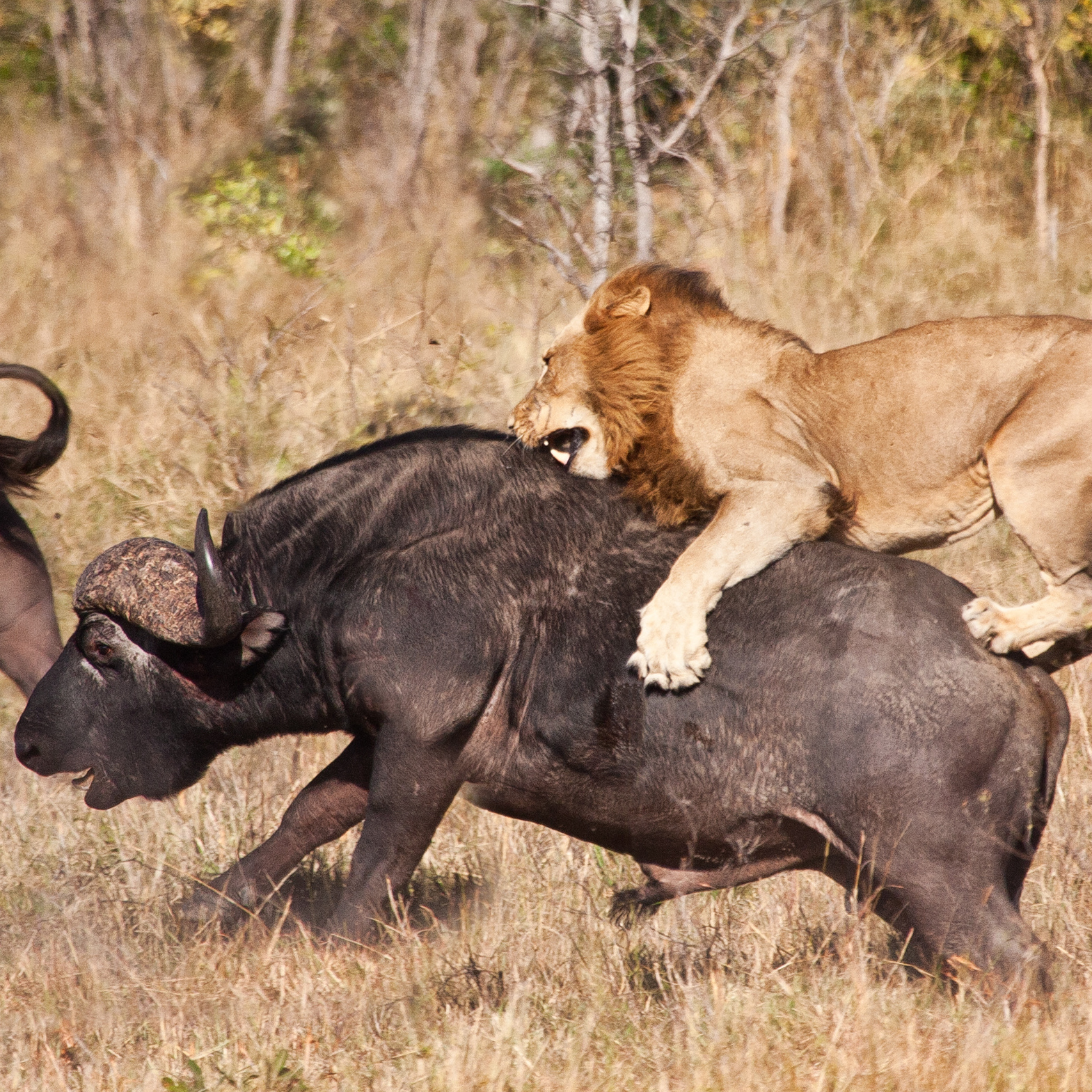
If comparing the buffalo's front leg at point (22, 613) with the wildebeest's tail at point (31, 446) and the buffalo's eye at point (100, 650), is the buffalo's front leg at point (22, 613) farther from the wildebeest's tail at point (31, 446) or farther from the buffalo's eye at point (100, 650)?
the buffalo's eye at point (100, 650)

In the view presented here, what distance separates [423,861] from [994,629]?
2.66 metres


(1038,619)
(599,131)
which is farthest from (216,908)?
(599,131)

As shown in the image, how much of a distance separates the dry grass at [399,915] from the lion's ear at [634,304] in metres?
1.98

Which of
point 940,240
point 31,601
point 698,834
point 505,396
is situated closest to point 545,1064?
point 698,834


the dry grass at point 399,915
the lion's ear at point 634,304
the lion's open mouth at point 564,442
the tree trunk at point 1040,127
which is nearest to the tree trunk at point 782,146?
the dry grass at point 399,915

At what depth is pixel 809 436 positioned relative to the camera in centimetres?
464

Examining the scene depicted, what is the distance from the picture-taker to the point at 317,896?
17.8 feet

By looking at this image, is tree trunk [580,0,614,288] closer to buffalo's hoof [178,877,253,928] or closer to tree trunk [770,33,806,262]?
tree trunk [770,33,806,262]

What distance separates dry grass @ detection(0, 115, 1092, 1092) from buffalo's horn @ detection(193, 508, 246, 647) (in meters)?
1.02

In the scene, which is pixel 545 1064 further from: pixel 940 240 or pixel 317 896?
pixel 940 240

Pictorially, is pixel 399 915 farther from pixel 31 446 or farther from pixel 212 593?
pixel 31 446

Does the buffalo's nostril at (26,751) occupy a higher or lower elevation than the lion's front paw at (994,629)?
lower

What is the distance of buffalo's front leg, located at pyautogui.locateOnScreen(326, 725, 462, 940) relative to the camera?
441 centimetres

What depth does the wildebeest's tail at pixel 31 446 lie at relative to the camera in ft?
19.6
